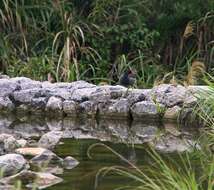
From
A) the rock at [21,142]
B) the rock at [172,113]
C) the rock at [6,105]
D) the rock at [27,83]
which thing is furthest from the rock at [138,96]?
the rock at [21,142]

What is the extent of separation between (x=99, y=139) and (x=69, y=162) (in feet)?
5.09

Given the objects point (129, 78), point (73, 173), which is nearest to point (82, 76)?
point (129, 78)

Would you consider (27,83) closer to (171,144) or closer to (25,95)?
(25,95)

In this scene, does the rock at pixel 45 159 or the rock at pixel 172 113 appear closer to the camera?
the rock at pixel 45 159

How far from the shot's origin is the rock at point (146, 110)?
922cm

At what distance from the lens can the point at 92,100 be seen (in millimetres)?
9672

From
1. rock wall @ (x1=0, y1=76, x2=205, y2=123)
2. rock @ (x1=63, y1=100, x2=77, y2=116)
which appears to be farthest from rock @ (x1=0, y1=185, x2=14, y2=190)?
rock @ (x1=63, y1=100, x2=77, y2=116)

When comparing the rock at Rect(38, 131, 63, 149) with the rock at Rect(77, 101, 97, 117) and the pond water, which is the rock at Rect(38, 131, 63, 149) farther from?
the rock at Rect(77, 101, 97, 117)

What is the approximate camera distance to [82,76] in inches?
464

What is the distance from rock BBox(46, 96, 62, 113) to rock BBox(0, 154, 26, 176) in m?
4.23

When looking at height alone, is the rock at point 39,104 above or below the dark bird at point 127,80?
below

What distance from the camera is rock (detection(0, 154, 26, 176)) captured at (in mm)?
5250

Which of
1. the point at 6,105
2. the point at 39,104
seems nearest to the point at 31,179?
the point at 39,104

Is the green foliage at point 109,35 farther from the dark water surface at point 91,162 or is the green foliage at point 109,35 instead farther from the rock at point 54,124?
the dark water surface at point 91,162
